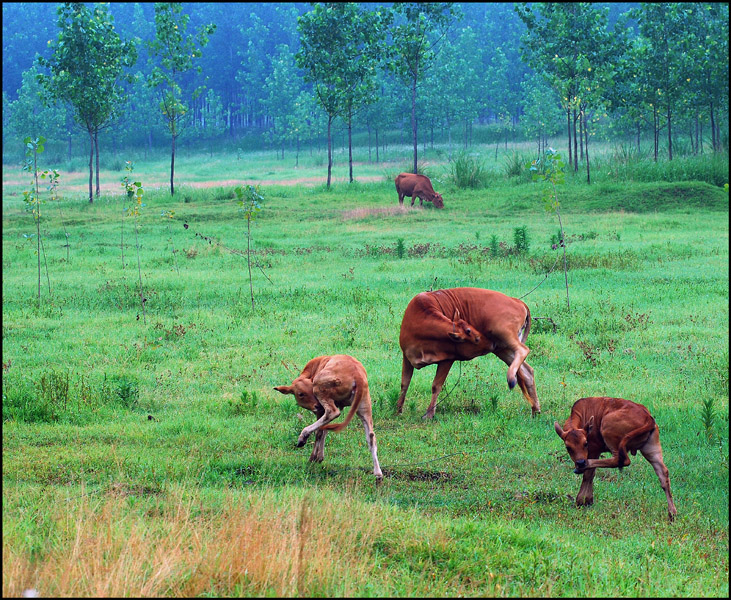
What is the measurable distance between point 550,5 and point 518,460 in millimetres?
39410

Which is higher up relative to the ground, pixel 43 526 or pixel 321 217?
pixel 321 217

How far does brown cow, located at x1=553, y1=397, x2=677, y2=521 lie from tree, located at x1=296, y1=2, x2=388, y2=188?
37158 mm

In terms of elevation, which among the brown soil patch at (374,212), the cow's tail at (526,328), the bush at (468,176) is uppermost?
the bush at (468,176)

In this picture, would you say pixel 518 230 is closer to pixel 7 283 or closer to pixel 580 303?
pixel 580 303

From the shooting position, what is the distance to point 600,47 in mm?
42188

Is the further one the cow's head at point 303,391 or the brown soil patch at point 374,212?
the brown soil patch at point 374,212

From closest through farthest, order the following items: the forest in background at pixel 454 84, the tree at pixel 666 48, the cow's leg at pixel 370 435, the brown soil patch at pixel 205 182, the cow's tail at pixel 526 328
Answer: the cow's leg at pixel 370 435
the cow's tail at pixel 526 328
the tree at pixel 666 48
the forest in background at pixel 454 84
the brown soil patch at pixel 205 182

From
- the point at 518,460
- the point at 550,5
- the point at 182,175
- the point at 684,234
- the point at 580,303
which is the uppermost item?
the point at 550,5

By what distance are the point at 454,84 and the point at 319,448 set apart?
75.7 m

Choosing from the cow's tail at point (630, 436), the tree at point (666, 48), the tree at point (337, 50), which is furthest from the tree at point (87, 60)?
the cow's tail at point (630, 436)

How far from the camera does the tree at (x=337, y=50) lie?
1693 inches

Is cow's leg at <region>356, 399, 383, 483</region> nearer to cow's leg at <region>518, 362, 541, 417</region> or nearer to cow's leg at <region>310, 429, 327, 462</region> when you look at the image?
cow's leg at <region>310, 429, 327, 462</region>

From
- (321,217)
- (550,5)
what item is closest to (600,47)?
(550,5)

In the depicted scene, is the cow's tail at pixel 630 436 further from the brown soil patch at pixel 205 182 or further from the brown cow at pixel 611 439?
the brown soil patch at pixel 205 182
